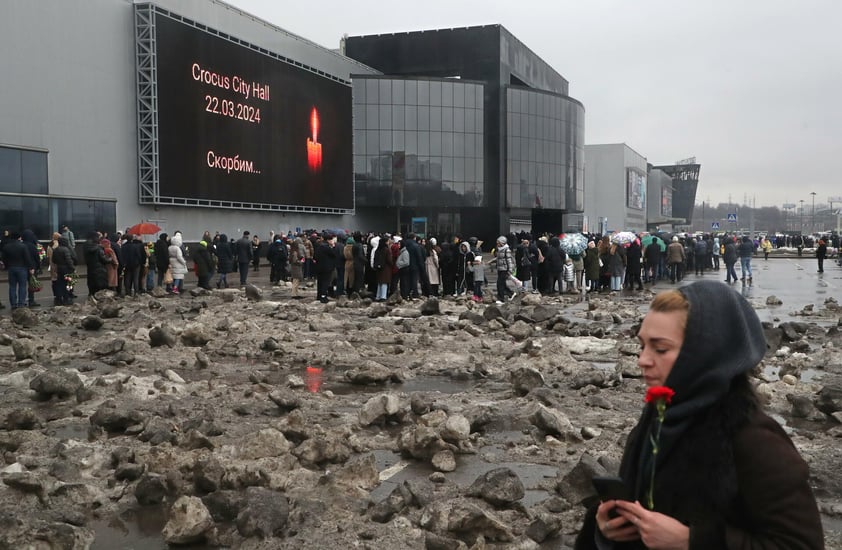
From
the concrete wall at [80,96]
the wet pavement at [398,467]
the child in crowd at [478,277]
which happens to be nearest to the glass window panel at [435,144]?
the concrete wall at [80,96]

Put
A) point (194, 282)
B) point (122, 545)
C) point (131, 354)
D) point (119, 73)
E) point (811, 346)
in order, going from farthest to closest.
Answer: point (119, 73), point (194, 282), point (811, 346), point (131, 354), point (122, 545)

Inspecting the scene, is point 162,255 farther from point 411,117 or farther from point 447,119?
point 447,119

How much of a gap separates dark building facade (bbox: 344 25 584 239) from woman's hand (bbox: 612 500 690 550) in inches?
2316

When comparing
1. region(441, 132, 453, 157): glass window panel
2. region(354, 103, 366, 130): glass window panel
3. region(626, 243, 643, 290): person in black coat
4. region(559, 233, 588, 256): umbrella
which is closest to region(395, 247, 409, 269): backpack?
region(559, 233, 588, 256): umbrella

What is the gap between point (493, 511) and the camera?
541 centimetres

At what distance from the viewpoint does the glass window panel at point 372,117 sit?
6104 centimetres

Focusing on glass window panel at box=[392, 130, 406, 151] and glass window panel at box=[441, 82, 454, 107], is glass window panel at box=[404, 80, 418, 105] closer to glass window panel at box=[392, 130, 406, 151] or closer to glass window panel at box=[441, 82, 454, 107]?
glass window panel at box=[441, 82, 454, 107]

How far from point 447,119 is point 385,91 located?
223 inches

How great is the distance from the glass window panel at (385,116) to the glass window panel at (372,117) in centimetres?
23

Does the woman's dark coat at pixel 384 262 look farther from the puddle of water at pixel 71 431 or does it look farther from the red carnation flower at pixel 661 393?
the red carnation flower at pixel 661 393

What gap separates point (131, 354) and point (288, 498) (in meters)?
7.17

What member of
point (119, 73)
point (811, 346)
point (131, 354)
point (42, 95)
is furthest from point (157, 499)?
point (119, 73)

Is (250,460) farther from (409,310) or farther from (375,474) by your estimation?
(409,310)

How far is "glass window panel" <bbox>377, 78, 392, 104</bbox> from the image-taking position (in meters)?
60.8
